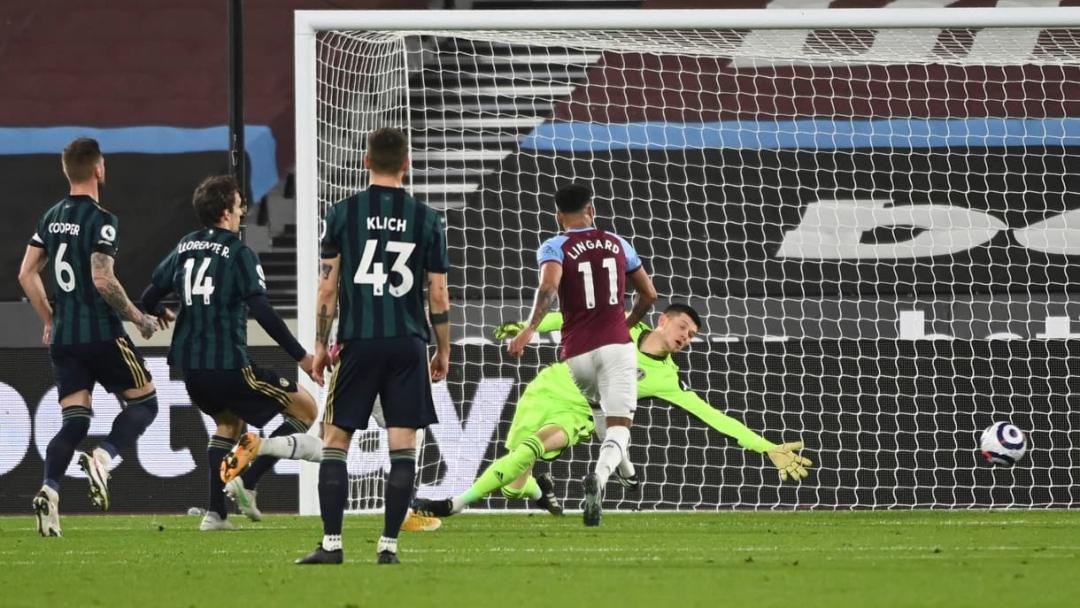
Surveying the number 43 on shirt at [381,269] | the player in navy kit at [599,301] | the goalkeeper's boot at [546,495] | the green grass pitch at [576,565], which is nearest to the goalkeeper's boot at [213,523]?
the green grass pitch at [576,565]

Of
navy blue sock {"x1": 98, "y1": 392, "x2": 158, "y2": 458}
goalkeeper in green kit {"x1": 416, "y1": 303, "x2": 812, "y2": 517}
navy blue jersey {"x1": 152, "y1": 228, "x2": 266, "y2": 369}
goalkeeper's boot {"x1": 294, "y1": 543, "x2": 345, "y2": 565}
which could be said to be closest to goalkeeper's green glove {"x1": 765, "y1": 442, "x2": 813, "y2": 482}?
goalkeeper in green kit {"x1": 416, "y1": 303, "x2": 812, "y2": 517}

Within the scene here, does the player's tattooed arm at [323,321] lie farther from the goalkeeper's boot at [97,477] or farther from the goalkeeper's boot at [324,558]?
the goalkeeper's boot at [97,477]

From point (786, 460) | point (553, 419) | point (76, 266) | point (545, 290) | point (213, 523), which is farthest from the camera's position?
point (553, 419)

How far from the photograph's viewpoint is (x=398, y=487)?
546 cm

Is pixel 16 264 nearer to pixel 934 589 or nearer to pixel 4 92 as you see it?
pixel 4 92

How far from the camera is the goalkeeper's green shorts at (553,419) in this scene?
8.45 m

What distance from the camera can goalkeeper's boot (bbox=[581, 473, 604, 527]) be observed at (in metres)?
7.39

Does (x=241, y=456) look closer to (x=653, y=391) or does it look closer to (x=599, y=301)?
(x=599, y=301)

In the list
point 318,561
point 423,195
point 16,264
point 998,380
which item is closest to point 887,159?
point 998,380

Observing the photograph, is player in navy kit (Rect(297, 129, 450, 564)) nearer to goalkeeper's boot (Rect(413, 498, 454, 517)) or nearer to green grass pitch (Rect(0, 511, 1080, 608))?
green grass pitch (Rect(0, 511, 1080, 608))

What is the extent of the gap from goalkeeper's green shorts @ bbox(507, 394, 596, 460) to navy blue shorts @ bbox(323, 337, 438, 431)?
2.90 m

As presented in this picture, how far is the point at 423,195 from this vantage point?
11.6 metres

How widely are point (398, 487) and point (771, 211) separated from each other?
6035 mm

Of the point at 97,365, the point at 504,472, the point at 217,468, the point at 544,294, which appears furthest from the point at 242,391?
the point at 544,294
